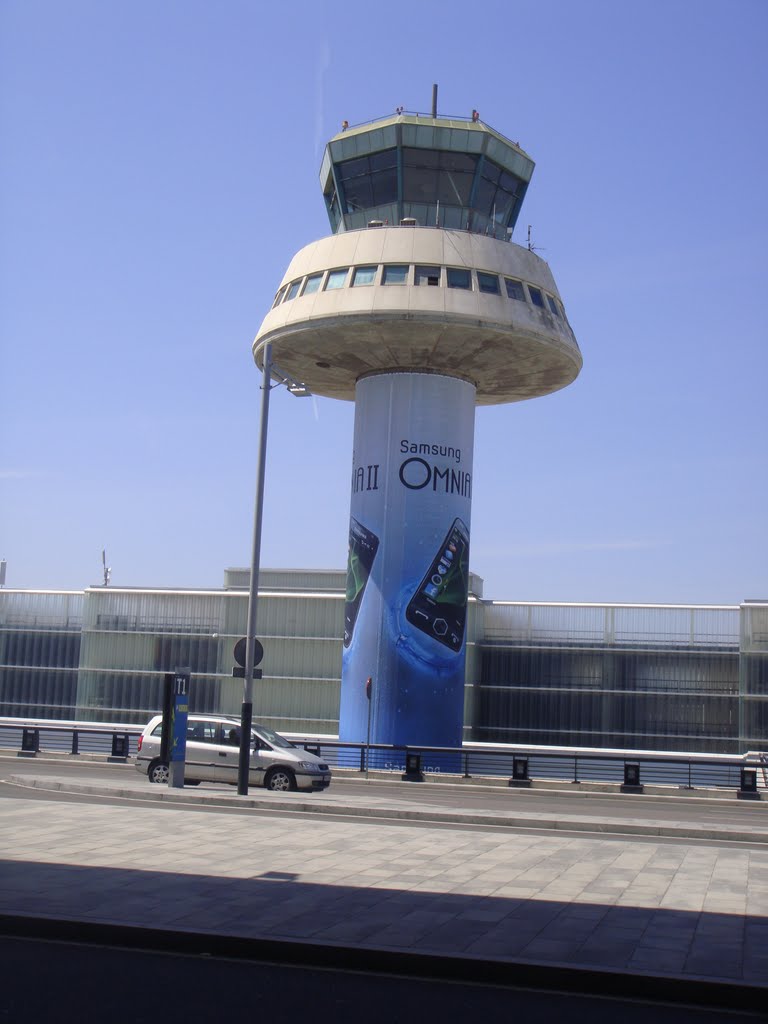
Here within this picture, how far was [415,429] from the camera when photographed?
40.2 m

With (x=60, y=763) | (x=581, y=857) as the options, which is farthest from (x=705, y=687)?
(x=581, y=857)

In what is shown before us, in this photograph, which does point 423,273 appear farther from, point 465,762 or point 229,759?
point 229,759

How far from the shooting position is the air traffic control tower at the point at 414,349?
39.1m

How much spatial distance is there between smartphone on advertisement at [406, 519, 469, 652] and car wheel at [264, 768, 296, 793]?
45.3ft

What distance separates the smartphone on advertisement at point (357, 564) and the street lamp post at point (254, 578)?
47.9 feet

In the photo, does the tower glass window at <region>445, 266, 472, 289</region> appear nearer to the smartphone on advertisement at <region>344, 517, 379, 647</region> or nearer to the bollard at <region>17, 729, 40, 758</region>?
the smartphone on advertisement at <region>344, 517, 379, 647</region>

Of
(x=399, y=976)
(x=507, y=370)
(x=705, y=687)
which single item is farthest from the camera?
(x=705, y=687)

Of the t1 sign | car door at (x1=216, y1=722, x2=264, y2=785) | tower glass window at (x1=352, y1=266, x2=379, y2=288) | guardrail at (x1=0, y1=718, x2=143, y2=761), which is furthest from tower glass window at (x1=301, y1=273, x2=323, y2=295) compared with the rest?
the t1 sign

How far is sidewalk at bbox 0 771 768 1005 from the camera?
9258 mm

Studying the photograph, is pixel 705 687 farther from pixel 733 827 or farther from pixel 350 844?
pixel 350 844

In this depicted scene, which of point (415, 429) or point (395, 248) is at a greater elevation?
point (395, 248)

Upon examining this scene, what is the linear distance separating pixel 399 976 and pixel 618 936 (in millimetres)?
2095

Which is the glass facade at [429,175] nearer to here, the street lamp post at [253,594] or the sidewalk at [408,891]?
the street lamp post at [253,594]

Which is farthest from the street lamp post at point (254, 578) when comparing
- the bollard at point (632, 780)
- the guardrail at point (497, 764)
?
the bollard at point (632, 780)
